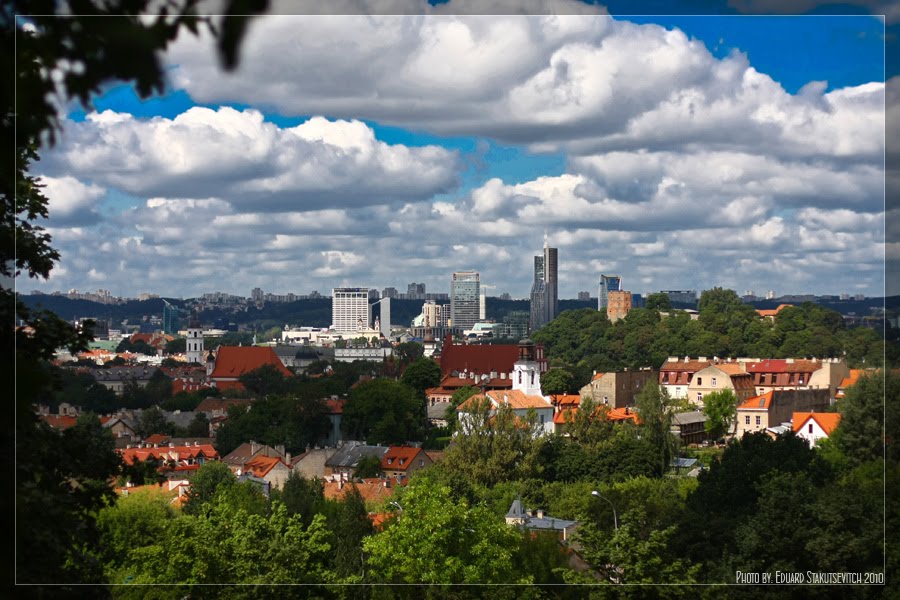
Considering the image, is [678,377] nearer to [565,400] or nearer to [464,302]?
[565,400]

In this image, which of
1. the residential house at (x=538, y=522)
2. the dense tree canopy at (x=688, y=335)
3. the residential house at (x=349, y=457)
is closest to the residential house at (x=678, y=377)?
the dense tree canopy at (x=688, y=335)

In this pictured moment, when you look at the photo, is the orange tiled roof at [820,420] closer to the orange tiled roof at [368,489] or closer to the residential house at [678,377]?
the orange tiled roof at [368,489]

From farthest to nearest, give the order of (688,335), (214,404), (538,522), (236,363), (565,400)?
(236,363)
(688,335)
(214,404)
(565,400)
(538,522)

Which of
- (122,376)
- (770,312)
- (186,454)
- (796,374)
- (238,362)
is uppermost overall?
(770,312)

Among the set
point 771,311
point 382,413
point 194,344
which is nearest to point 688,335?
point 771,311

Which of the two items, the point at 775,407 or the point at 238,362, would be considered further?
the point at 238,362

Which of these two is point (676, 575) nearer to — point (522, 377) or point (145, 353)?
point (522, 377)

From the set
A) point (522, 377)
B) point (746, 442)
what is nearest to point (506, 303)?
point (522, 377)
